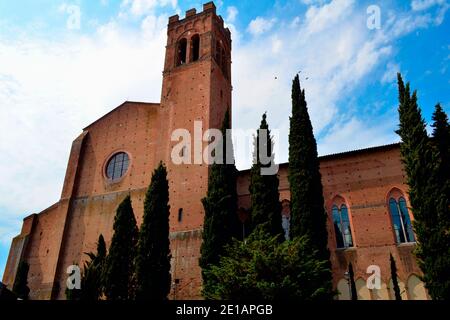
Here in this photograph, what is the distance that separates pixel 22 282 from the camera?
21.4m

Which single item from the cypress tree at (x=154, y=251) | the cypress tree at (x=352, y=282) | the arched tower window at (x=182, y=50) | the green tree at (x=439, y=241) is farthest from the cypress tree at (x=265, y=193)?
the arched tower window at (x=182, y=50)

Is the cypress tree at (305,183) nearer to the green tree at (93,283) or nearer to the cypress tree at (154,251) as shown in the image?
the cypress tree at (154,251)

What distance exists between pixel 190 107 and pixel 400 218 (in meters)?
12.7

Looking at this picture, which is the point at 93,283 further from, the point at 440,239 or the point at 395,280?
the point at 440,239

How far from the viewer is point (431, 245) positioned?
11.3 metres

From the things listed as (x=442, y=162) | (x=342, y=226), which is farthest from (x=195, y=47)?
(x=442, y=162)

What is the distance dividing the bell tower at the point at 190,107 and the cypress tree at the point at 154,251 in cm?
249

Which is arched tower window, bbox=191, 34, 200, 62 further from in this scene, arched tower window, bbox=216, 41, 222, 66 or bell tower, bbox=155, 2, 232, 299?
arched tower window, bbox=216, 41, 222, 66

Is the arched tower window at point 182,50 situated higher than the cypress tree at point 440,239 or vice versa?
the arched tower window at point 182,50

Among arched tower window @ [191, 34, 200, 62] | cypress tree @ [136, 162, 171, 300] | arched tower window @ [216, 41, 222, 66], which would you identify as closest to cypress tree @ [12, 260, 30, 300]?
cypress tree @ [136, 162, 171, 300]

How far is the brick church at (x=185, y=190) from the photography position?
17078 millimetres
